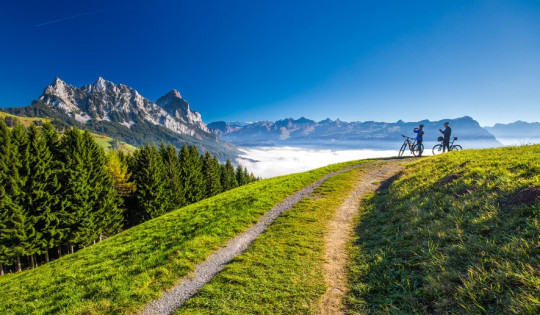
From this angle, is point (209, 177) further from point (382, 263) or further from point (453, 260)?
point (453, 260)

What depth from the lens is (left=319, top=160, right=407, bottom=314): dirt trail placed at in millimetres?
6539

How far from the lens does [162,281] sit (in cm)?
844

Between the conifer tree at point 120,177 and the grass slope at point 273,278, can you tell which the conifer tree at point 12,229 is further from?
the grass slope at point 273,278

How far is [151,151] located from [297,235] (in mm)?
39417

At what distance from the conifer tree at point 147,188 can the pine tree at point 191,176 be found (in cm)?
962

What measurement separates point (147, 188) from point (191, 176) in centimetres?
1423

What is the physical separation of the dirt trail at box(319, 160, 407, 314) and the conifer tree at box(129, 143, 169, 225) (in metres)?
36.7

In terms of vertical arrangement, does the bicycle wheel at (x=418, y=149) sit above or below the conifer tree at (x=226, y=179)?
above

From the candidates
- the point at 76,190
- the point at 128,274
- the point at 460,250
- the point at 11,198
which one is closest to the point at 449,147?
the point at 460,250

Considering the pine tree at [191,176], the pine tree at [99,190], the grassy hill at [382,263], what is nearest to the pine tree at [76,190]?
the pine tree at [99,190]

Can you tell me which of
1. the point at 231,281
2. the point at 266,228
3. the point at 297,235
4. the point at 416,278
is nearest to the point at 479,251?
the point at 416,278

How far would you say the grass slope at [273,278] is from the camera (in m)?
6.64

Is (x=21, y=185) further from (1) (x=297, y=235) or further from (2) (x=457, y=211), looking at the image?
(2) (x=457, y=211)

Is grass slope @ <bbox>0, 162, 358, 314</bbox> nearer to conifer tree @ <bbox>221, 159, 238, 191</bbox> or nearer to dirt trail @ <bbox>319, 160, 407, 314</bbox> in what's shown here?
dirt trail @ <bbox>319, 160, 407, 314</bbox>
